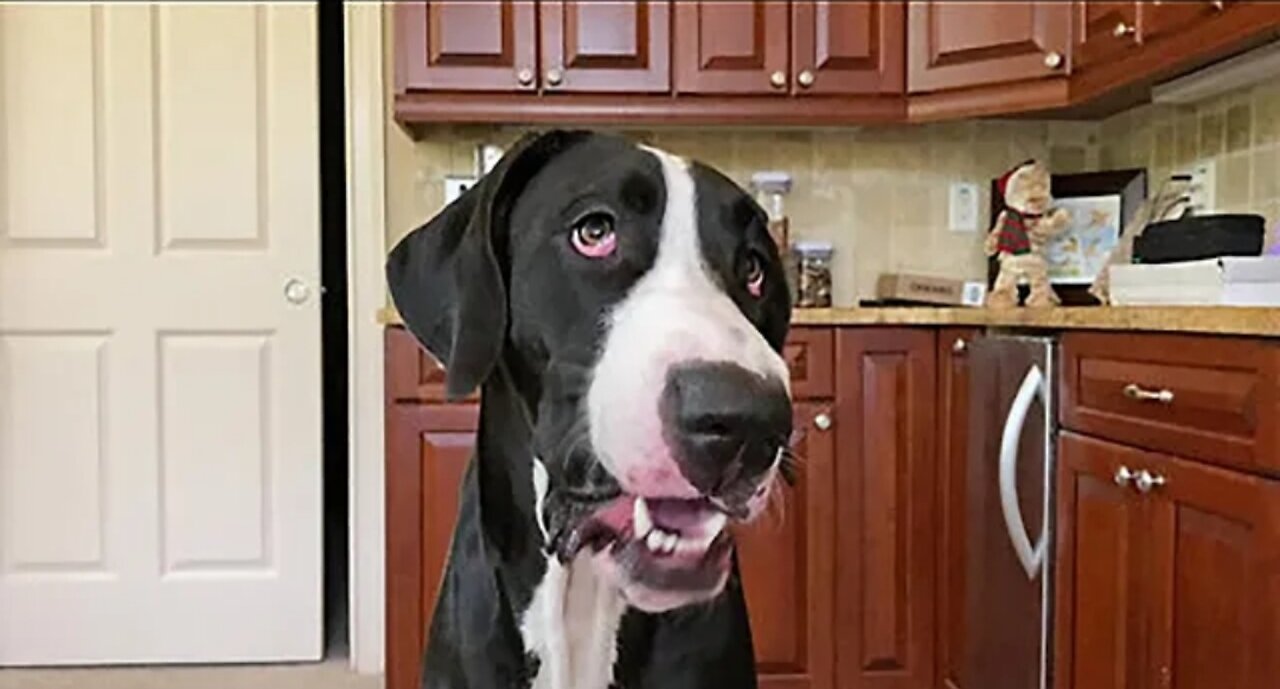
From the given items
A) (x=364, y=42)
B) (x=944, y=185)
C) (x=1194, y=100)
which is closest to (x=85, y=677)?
(x=364, y=42)

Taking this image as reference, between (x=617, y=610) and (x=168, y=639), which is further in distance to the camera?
(x=168, y=639)

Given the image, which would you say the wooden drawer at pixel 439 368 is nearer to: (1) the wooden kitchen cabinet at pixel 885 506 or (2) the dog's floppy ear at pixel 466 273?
(1) the wooden kitchen cabinet at pixel 885 506

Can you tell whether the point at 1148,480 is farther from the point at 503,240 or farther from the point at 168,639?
the point at 168,639

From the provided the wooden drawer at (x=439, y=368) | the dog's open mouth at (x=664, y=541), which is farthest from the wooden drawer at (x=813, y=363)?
the dog's open mouth at (x=664, y=541)

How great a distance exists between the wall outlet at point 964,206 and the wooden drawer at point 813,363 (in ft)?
2.57

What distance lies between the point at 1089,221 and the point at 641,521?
2.18m

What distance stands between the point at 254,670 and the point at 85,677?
37 cm

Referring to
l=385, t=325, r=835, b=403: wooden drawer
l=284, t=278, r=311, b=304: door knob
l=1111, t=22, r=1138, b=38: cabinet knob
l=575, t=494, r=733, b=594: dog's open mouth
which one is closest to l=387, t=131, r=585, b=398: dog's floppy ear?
l=575, t=494, r=733, b=594: dog's open mouth

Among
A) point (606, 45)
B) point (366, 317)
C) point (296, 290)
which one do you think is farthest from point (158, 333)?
point (606, 45)

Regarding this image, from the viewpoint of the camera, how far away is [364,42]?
121 inches

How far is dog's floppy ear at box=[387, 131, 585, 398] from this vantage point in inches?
43.0

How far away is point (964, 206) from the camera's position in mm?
3152

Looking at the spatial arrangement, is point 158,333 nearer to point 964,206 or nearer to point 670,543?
point 964,206

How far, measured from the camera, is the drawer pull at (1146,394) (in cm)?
171
